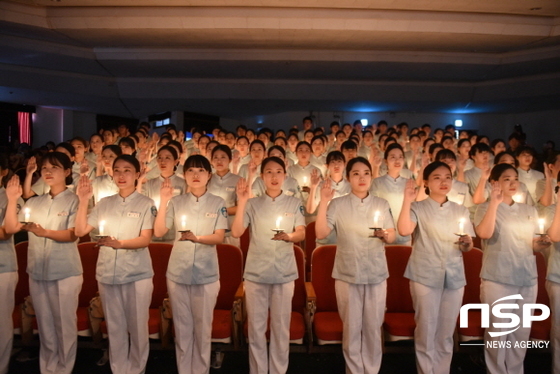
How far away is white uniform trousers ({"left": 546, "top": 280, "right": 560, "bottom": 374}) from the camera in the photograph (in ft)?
11.0

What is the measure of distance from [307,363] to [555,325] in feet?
6.04

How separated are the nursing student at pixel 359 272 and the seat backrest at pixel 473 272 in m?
1.00

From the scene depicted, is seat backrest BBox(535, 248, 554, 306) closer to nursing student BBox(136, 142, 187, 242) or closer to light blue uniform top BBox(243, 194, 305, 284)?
light blue uniform top BBox(243, 194, 305, 284)

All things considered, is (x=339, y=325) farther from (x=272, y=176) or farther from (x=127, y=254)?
(x=127, y=254)

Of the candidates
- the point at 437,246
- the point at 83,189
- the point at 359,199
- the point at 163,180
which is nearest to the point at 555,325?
the point at 437,246

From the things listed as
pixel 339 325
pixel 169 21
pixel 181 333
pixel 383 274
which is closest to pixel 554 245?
pixel 383 274

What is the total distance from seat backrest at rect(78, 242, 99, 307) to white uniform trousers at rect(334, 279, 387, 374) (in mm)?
2129

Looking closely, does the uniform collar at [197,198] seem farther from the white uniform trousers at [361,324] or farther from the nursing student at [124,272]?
the white uniform trousers at [361,324]

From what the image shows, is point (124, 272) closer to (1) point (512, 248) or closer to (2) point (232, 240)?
(2) point (232, 240)

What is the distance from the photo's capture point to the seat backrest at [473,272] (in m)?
3.89

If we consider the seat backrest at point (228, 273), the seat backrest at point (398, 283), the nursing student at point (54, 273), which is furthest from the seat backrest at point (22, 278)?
the seat backrest at point (398, 283)

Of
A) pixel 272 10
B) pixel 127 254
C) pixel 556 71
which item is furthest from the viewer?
pixel 556 71

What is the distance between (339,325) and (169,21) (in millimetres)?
6578

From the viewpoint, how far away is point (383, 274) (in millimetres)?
3348
